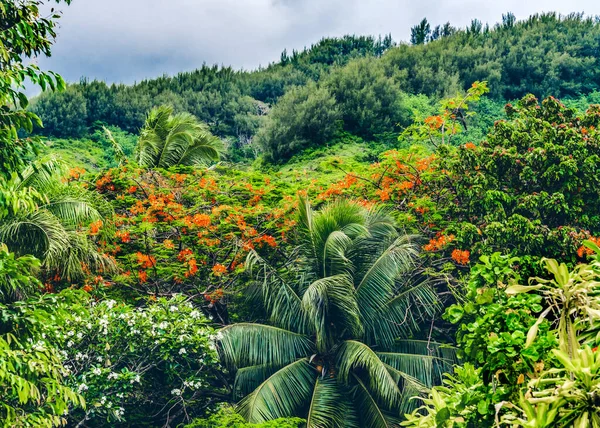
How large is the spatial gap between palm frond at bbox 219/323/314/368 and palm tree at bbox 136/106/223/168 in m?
8.59

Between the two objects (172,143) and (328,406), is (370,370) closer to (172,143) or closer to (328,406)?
(328,406)

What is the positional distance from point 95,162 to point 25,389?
2560 centimetres

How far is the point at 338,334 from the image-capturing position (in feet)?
41.1

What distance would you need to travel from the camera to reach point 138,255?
13391 millimetres

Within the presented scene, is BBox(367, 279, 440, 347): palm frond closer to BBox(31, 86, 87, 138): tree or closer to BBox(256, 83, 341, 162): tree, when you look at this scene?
BBox(256, 83, 341, 162): tree

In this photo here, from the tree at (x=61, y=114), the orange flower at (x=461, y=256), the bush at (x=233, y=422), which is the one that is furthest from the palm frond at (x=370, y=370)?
the tree at (x=61, y=114)

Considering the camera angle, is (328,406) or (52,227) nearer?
(52,227)

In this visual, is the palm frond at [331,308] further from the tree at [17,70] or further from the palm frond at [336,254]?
the tree at [17,70]

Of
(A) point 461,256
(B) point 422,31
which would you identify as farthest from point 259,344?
(B) point 422,31

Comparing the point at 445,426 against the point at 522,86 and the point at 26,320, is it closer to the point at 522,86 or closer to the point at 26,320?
the point at 26,320

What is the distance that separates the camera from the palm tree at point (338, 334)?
11.6 m

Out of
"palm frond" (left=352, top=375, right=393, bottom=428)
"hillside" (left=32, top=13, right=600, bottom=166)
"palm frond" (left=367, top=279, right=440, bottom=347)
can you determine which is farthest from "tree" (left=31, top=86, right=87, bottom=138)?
"palm frond" (left=352, top=375, right=393, bottom=428)

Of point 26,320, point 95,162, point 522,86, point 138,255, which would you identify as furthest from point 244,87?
point 26,320

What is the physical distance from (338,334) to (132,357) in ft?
11.8
